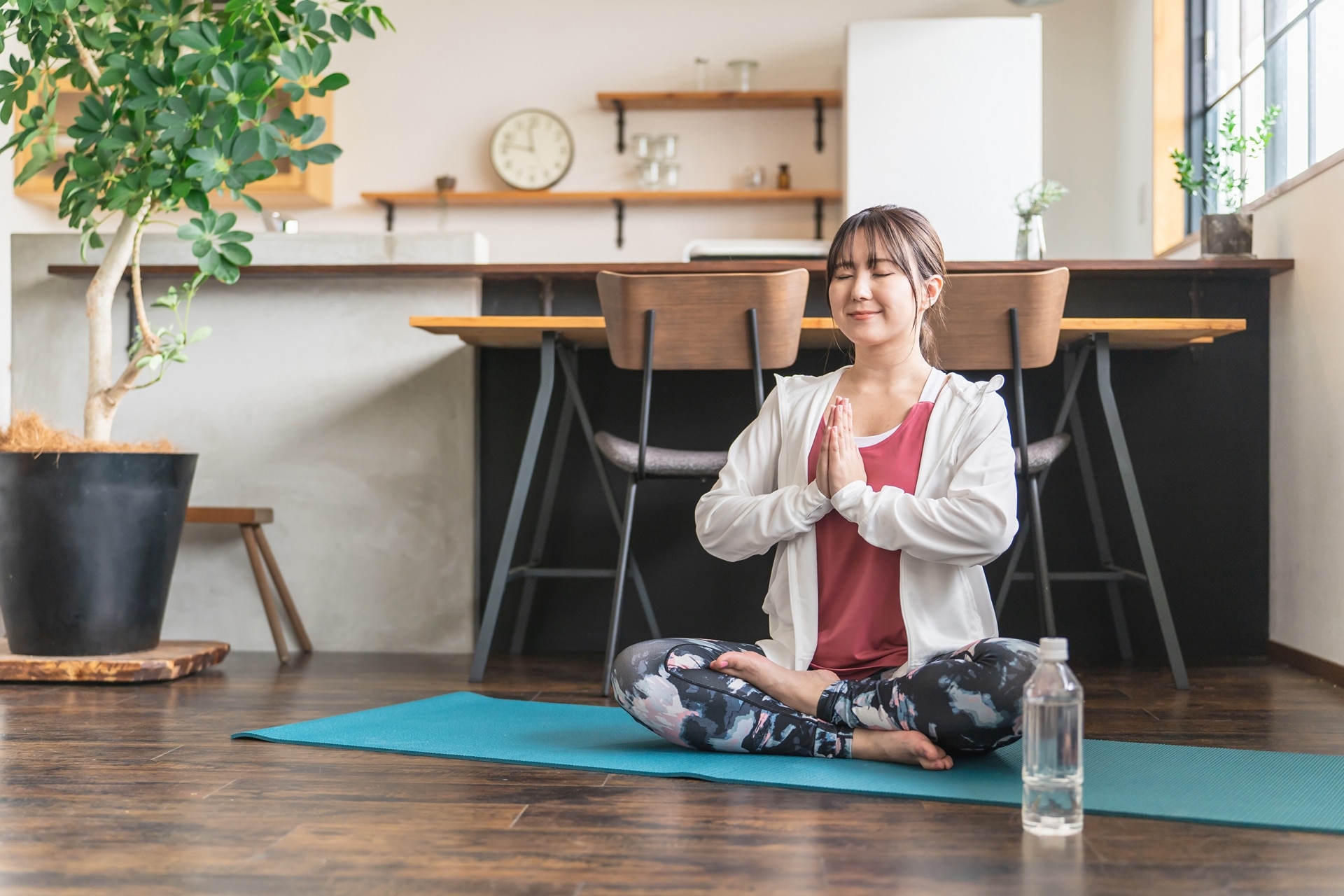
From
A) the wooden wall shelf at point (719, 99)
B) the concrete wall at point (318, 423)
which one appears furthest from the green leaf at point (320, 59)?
the wooden wall shelf at point (719, 99)

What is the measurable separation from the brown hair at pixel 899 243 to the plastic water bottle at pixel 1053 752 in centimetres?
64

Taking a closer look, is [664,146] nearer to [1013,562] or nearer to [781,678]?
[1013,562]

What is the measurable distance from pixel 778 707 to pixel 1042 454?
3.62 ft

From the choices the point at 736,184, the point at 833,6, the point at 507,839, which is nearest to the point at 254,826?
the point at 507,839

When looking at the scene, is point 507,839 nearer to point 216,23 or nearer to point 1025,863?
point 1025,863

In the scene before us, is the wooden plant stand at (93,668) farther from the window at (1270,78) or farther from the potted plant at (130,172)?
the window at (1270,78)

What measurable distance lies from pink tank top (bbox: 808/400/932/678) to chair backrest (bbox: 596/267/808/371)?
0.76m

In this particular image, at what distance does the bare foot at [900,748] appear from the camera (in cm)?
169

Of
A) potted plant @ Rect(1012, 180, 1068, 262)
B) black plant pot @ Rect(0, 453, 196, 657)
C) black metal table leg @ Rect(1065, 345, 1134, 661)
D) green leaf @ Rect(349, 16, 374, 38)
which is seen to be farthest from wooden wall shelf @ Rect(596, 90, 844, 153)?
black plant pot @ Rect(0, 453, 196, 657)

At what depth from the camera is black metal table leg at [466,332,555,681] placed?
267 cm

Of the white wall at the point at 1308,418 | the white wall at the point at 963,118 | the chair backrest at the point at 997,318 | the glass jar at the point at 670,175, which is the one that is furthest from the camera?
the glass jar at the point at 670,175

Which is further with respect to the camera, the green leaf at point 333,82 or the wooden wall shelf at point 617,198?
the wooden wall shelf at point 617,198

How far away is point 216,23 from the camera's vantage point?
2588 mm

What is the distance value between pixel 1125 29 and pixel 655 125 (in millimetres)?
2104
